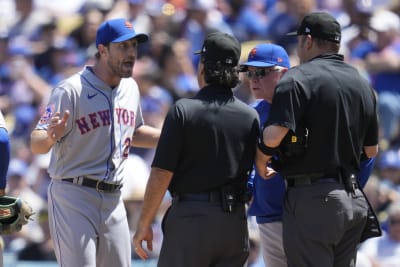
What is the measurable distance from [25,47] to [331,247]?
6.86 m

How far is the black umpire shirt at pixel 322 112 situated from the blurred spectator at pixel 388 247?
3.62m

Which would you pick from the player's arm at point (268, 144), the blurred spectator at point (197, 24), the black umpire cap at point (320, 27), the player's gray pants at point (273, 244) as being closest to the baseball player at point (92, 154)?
the player's gray pants at point (273, 244)

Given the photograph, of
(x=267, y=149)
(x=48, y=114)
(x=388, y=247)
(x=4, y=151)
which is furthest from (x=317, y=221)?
(x=388, y=247)

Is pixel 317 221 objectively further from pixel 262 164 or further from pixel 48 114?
pixel 48 114

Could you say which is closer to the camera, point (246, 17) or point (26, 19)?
point (246, 17)

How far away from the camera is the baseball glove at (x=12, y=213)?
17.3 feet

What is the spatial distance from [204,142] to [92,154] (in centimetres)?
93

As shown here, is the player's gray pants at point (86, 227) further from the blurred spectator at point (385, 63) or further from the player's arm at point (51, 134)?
the blurred spectator at point (385, 63)

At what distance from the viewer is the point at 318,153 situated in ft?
15.6

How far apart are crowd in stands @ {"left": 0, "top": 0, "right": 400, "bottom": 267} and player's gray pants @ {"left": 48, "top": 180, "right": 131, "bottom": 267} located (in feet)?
11.0

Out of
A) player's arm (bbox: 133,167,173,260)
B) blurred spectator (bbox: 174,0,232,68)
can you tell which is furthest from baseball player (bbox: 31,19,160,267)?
blurred spectator (bbox: 174,0,232,68)

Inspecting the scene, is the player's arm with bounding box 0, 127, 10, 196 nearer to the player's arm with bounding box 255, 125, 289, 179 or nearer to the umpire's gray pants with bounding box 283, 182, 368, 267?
the player's arm with bounding box 255, 125, 289, 179

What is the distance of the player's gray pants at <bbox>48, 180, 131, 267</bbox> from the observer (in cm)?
530

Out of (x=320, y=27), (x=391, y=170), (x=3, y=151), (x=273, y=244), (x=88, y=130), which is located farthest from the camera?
(x=391, y=170)
